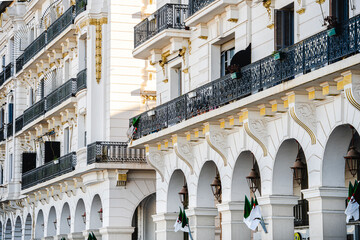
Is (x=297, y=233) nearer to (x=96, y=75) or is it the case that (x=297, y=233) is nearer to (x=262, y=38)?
(x=262, y=38)

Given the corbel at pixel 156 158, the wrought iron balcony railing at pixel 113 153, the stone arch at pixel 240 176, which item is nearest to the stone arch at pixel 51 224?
the wrought iron balcony railing at pixel 113 153

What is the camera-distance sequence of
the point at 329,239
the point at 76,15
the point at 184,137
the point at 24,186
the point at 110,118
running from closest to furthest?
the point at 329,239 < the point at 184,137 < the point at 110,118 < the point at 76,15 < the point at 24,186

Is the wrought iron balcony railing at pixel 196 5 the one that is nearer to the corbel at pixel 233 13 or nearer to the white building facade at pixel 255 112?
the white building facade at pixel 255 112

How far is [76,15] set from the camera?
1586 inches

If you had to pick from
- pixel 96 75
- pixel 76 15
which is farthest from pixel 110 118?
pixel 76 15

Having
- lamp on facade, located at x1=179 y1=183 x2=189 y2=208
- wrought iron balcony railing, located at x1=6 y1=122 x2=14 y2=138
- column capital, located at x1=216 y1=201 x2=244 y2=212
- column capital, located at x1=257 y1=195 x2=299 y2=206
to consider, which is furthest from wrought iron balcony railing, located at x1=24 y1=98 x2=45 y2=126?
column capital, located at x1=257 y1=195 x2=299 y2=206

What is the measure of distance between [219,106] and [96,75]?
12692 millimetres

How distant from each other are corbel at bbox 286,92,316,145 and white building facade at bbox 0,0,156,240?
15.3m

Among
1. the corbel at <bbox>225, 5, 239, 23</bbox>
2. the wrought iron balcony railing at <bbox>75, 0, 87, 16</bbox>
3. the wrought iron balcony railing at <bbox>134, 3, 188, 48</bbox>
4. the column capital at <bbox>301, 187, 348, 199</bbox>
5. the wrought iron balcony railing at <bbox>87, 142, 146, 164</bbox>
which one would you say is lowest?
the column capital at <bbox>301, 187, 348, 199</bbox>

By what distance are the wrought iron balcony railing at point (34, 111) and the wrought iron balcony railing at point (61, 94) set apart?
1.00 meters

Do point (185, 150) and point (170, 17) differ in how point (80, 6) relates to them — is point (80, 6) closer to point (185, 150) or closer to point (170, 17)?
point (170, 17)

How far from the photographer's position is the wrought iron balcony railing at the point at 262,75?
2017 centimetres

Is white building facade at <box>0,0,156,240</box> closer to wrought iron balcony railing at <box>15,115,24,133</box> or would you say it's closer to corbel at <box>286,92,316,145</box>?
wrought iron balcony railing at <box>15,115,24,133</box>

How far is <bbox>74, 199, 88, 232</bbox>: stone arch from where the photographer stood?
41375 millimetres
